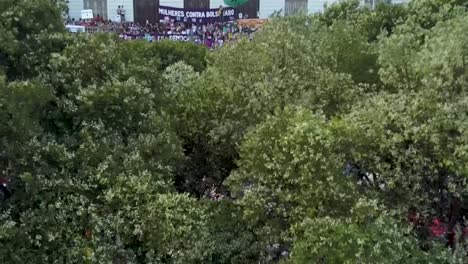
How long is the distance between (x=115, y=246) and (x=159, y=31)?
25.4m

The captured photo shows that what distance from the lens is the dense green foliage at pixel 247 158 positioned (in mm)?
10320

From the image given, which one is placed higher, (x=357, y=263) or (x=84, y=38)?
(x=84, y=38)

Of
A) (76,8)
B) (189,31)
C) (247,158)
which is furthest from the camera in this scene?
(76,8)

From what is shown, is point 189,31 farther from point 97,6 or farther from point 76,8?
point 76,8

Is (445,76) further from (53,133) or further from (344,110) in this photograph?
(53,133)

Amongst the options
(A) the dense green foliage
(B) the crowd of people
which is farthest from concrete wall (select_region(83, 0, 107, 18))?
(A) the dense green foliage

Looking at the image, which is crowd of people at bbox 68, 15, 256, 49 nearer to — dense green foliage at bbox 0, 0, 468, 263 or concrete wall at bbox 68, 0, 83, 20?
concrete wall at bbox 68, 0, 83, 20

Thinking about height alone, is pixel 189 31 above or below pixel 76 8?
below

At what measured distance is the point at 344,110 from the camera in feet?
42.9

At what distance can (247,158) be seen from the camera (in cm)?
1154

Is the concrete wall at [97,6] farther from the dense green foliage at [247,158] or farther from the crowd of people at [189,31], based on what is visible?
the dense green foliage at [247,158]

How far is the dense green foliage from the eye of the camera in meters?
10.3

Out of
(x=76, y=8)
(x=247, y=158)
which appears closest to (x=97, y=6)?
(x=76, y=8)

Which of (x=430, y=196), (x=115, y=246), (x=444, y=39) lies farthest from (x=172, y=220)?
(x=444, y=39)
